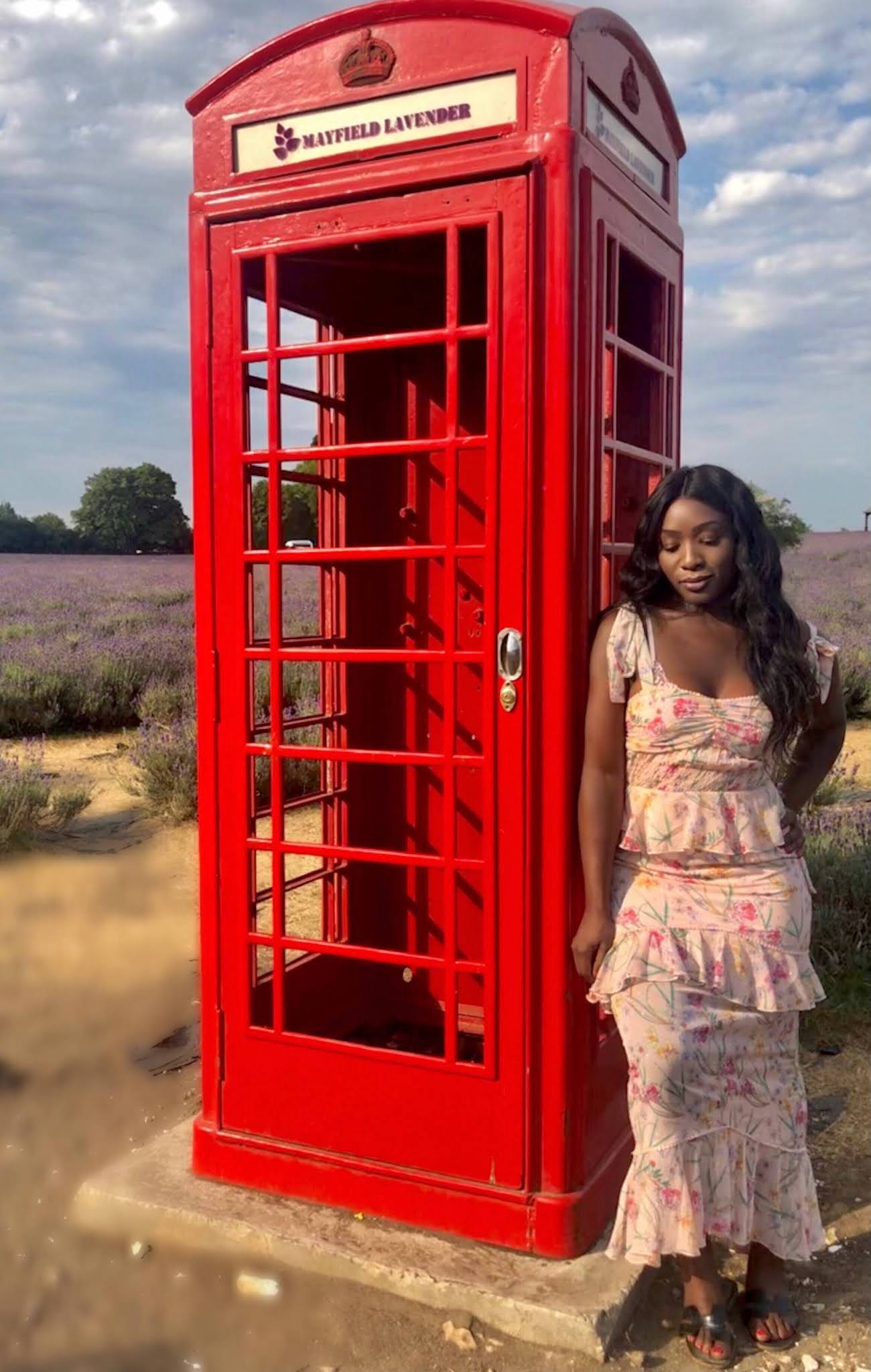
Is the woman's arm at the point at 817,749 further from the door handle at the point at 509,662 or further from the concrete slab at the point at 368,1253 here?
the concrete slab at the point at 368,1253

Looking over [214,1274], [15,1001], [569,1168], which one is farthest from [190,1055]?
[569,1168]

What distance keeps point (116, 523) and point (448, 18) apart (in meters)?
44.5

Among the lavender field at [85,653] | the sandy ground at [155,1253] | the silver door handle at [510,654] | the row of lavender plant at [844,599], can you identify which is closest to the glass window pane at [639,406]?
the row of lavender plant at [844,599]

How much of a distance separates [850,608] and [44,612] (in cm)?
1207

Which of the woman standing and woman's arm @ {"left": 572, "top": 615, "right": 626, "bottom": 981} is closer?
the woman standing

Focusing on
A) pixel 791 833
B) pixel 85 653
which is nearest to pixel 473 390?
pixel 791 833

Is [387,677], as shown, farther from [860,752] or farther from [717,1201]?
[860,752]

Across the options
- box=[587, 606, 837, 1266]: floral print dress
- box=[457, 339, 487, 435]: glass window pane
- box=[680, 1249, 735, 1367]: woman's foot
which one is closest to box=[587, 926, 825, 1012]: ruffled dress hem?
box=[587, 606, 837, 1266]: floral print dress

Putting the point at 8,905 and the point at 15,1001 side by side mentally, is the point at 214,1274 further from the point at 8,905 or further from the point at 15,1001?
the point at 8,905

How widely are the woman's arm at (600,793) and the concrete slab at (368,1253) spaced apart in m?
0.75

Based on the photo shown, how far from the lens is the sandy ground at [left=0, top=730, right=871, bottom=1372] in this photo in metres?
2.61

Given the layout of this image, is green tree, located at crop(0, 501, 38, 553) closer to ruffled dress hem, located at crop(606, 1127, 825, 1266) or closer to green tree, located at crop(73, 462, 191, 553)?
green tree, located at crop(73, 462, 191, 553)

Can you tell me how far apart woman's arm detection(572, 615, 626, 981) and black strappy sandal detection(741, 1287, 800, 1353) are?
844 mm

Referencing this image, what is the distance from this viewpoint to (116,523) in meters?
45.1
